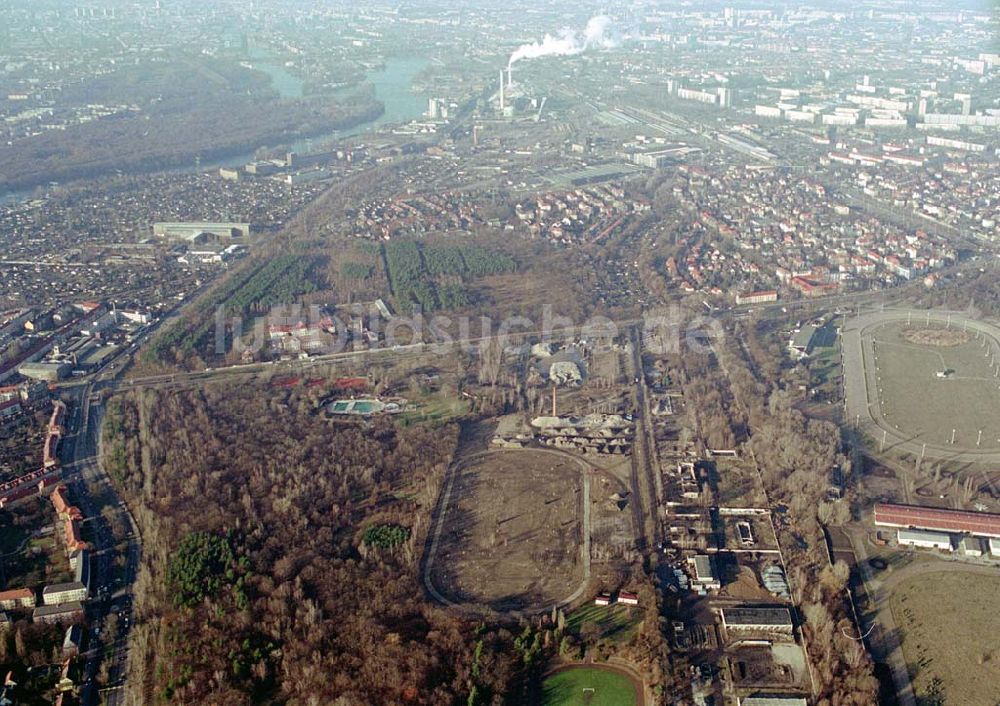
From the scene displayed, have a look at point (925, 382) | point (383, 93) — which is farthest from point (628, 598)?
point (383, 93)

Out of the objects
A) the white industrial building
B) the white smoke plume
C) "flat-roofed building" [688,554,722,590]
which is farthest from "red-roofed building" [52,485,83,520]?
the white smoke plume

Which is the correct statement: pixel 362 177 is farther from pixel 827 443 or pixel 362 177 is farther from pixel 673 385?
pixel 827 443

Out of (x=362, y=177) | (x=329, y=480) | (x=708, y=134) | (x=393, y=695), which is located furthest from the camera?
(x=708, y=134)

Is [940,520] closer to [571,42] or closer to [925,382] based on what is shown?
[925,382]

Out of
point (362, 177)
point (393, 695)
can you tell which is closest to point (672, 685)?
point (393, 695)

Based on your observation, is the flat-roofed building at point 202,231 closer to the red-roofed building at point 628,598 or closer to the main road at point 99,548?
the main road at point 99,548

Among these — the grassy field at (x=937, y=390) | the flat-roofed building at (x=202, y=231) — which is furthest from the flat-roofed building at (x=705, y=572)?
the flat-roofed building at (x=202, y=231)
